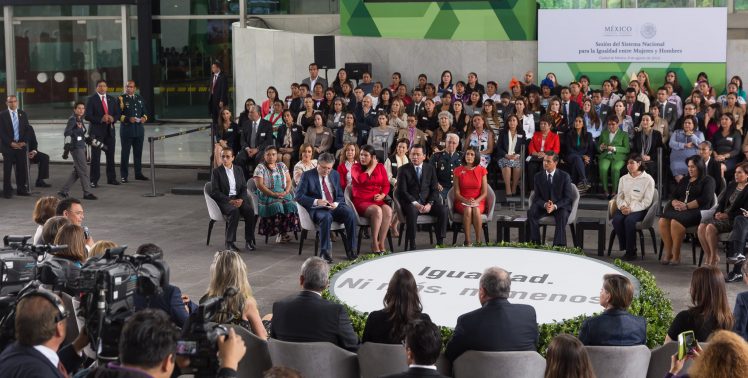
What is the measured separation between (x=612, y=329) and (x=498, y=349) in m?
0.78

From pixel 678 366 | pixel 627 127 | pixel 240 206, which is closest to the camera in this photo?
pixel 678 366

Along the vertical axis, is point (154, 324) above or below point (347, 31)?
below

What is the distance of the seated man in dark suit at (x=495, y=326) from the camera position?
6.33 metres

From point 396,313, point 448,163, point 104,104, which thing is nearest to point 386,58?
point 104,104

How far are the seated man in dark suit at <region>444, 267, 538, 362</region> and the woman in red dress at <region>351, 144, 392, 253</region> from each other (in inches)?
224

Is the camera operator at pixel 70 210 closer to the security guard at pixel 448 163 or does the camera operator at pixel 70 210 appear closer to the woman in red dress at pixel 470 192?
the woman in red dress at pixel 470 192

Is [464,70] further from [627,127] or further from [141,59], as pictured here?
[141,59]

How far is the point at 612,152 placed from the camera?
48.5 ft

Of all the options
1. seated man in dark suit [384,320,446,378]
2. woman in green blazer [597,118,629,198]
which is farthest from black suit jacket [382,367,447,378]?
woman in green blazer [597,118,629,198]

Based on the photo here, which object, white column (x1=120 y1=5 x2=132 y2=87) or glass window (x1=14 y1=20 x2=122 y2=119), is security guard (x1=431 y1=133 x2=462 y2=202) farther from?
glass window (x1=14 y1=20 x2=122 y2=119)

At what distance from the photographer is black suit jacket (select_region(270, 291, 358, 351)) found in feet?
21.9

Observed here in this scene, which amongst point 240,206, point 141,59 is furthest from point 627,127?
point 141,59

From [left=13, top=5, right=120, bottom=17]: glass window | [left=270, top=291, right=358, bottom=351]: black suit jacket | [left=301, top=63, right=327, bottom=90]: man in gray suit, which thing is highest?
[left=13, top=5, right=120, bottom=17]: glass window

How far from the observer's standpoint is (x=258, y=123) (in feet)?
50.5
